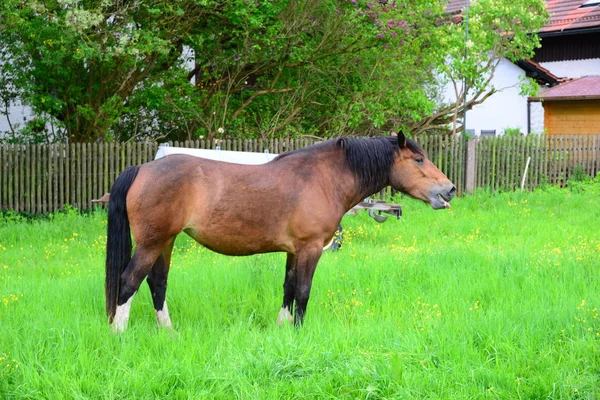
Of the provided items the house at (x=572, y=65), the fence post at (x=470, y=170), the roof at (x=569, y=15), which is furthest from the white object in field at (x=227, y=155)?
the roof at (x=569, y=15)

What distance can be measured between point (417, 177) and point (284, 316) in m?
1.70

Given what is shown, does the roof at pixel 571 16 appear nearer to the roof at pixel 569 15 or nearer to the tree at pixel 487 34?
the roof at pixel 569 15

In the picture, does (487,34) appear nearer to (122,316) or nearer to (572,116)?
(572,116)

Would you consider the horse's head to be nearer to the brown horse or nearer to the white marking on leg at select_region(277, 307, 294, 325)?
the brown horse

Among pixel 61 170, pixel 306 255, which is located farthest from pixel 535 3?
pixel 306 255

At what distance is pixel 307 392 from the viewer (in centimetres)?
506

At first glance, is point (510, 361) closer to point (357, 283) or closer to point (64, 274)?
point (357, 283)

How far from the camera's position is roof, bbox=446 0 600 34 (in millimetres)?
29820

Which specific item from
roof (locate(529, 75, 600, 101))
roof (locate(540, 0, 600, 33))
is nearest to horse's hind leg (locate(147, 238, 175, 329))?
roof (locate(529, 75, 600, 101))

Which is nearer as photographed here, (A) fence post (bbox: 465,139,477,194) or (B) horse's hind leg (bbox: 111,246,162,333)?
(B) horse's hind leg (bbox: 111,246,162,333)

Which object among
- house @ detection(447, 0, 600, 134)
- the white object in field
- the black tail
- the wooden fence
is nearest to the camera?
the black tail

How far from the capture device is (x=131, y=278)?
6285 mm

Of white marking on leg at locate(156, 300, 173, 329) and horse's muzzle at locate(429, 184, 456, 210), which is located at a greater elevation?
horse's muzzle at locate(429, 184, 456, 210)

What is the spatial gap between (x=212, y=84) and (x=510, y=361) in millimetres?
13312
